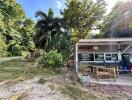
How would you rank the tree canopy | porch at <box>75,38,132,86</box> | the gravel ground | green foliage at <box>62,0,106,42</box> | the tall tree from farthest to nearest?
green foliage at <box>62,0,106,42</box>
the tall tree
the tree canopy
porch at <box>75,38,132,86</box>
the gravel ground

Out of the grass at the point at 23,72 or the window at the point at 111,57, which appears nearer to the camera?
the grass at the point at 23,72

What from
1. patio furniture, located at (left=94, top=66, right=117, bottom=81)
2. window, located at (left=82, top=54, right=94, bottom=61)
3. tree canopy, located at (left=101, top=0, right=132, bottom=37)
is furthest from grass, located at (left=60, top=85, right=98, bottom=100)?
tree canopy, located at (left=101, top=0, right=132, bottom=37)

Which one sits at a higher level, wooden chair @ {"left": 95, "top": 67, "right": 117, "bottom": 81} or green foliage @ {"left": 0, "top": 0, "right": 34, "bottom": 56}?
green foliage @ {"left": 0, "top": 0, "right": 34, "bottom": 56}

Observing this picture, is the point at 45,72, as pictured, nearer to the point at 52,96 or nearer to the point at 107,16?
the point at 52,96

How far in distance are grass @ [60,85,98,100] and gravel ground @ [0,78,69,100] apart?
0.34 meters

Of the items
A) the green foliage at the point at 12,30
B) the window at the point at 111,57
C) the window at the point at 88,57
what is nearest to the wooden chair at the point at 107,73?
the window at the point at 111,57

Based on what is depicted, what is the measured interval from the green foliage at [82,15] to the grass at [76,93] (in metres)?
16.8

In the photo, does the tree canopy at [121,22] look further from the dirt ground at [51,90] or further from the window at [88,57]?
the dirt ground at [51,90]

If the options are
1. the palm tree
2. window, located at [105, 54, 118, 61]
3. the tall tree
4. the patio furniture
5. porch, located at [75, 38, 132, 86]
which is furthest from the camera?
the palm tree

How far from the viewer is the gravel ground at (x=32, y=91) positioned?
809 cm

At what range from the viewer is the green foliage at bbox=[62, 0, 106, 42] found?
→ 26.3 metres

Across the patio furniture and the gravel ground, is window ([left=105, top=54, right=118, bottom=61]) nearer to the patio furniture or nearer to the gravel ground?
the patio furniture

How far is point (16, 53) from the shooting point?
38375mm

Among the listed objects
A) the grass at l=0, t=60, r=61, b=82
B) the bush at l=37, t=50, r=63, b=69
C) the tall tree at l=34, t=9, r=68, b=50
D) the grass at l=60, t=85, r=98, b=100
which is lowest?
the grass at l=60, t=85, r=98, b=100
